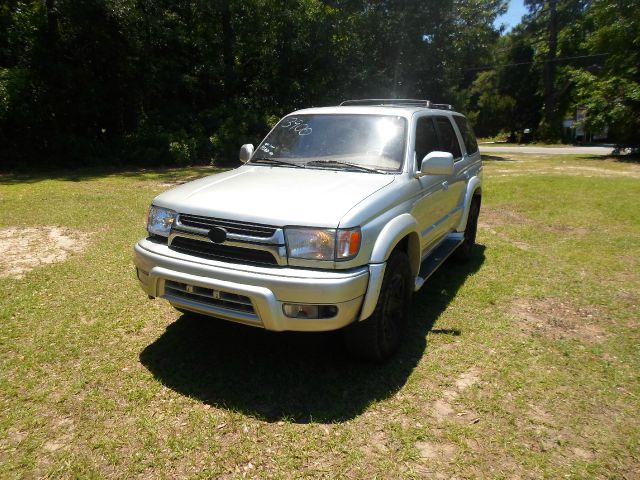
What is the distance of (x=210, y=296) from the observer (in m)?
2.95

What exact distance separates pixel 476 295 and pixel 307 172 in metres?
2.24

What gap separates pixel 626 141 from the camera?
2073 centimetres

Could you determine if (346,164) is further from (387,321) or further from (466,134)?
(466,134)

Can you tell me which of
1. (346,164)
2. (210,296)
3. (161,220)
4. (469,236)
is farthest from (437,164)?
(469,236)

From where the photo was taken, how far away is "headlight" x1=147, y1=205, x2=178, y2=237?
128 inches

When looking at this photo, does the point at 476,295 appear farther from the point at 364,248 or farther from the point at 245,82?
the point at 245,82

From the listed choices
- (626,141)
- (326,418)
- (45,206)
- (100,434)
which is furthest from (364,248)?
(626,141)

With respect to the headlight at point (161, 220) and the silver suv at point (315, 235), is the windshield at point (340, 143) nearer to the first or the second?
the silver suv at point (315, 235)

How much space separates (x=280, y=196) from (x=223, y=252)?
526 mm

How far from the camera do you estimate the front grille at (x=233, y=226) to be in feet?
9.39

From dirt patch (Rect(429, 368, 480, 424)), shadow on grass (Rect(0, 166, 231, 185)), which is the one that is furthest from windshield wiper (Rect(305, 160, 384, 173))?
shadow on grass (Rect(0, 166, 231, 185))

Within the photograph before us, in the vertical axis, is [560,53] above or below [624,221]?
above

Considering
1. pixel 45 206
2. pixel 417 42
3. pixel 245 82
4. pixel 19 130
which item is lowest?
pixel 45 206

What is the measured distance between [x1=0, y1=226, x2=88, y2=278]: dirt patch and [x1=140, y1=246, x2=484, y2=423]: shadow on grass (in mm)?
2561
